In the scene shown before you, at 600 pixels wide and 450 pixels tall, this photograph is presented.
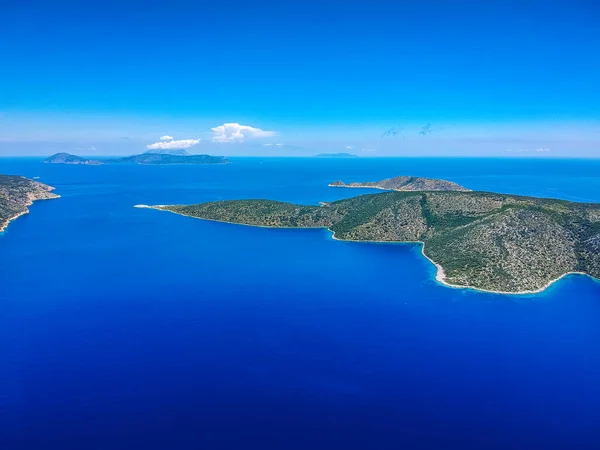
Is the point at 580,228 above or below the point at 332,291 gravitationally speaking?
above

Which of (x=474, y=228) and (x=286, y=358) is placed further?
(x=474, y=228)

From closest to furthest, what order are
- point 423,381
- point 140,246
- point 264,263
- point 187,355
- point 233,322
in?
point 423,381 < point 187,355 < point 233,322 < point 264,263 < point 140,246

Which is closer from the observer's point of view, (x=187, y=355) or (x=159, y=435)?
(x=159, y=435)

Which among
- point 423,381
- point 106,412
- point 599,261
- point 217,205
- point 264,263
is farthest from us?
point 217,205

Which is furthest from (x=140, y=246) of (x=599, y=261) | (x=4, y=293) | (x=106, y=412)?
(x=599, y=261)

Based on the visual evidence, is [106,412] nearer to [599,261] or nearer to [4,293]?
[4,293]

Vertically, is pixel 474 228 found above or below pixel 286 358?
above

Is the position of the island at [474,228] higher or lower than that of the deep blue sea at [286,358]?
higher
